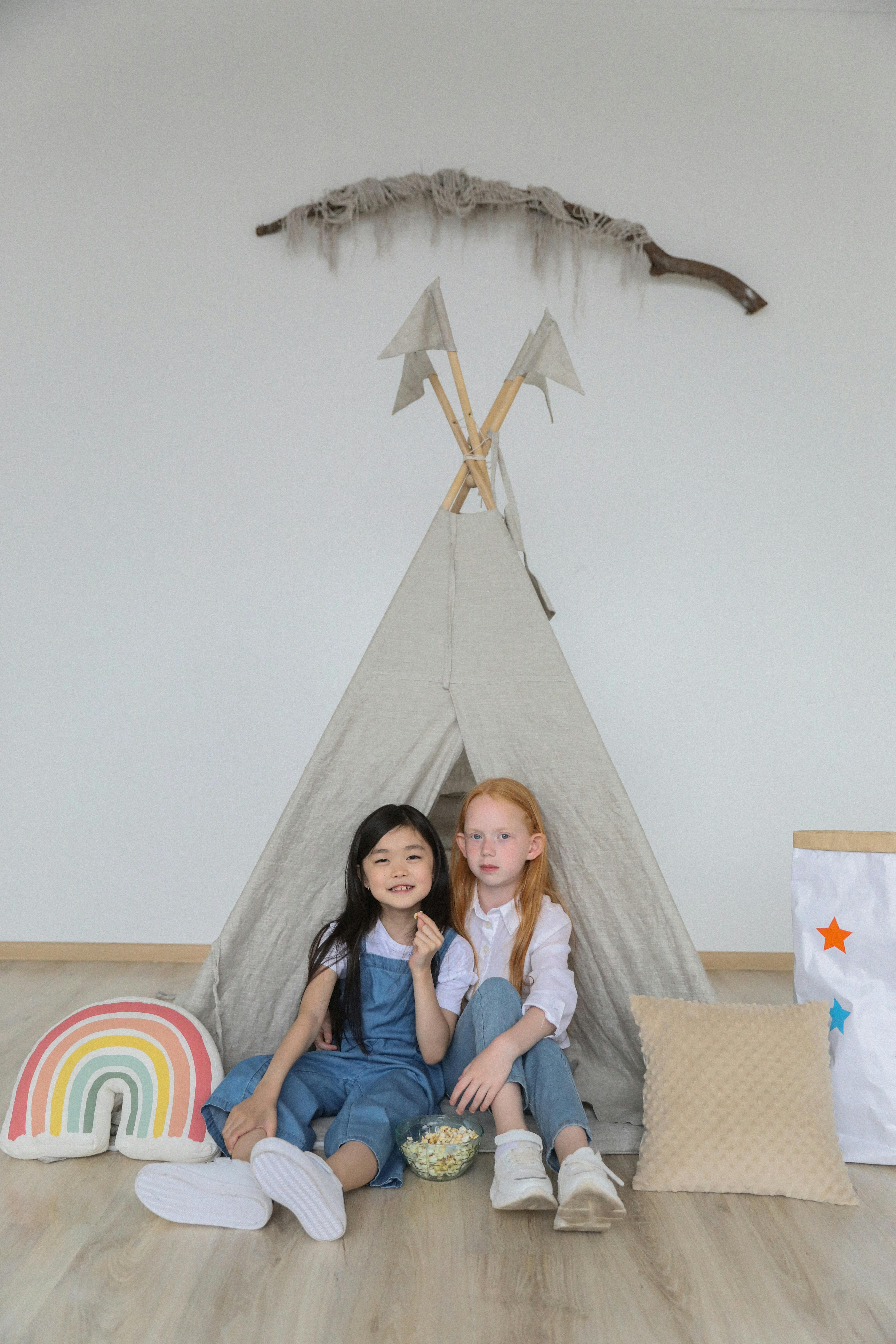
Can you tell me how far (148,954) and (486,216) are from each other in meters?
2.53

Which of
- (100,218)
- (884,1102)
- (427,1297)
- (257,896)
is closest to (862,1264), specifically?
(884,1102)

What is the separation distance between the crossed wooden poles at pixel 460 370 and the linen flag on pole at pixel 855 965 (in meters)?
0.95

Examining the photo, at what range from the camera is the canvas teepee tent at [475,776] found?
1.89 meters

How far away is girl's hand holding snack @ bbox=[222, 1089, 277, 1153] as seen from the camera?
1.58 metres

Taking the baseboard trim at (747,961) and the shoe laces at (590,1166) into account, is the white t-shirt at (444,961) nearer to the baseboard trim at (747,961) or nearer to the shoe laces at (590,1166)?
the shoe laces at (590,1166)

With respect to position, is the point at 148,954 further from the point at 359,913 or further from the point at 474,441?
the point at 474,441

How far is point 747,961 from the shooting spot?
120 inches

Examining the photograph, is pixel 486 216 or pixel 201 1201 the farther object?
pixel 486 216

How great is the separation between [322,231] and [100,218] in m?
0.72

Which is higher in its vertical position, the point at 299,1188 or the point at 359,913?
the point at 359,913

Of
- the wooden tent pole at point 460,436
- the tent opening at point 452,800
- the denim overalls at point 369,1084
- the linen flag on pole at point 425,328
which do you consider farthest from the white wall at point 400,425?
the denim overalls at point 369,1084

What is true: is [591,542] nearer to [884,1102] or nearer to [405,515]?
[405,515]

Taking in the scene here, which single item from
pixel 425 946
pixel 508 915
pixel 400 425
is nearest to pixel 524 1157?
pixel 425 946

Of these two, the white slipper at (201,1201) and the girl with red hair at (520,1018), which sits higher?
the girl with red hair at (520,1018)
